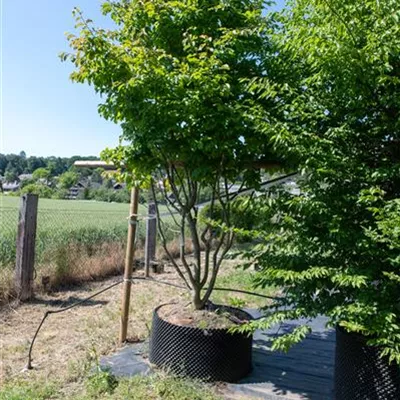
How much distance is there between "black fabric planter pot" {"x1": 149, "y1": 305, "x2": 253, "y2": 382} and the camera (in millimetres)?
2688

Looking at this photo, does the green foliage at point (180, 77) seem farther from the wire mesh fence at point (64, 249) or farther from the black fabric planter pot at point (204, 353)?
the wire mesh fence at point (64, 249)

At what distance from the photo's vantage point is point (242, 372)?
2807 mm

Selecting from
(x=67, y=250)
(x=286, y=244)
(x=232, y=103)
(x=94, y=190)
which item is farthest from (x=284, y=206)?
(x=94, y=190)

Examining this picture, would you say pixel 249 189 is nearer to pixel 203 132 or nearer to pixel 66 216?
pixel 203 132

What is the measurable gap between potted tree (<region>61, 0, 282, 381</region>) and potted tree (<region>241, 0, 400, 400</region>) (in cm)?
37

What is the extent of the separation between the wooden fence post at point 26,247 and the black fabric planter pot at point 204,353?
8.64 feet

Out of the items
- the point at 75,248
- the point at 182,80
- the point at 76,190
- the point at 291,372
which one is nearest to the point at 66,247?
the point at 75,248

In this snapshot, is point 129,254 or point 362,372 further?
point 129,254

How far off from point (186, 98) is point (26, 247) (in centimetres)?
327

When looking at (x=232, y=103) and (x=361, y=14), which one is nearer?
(x=361, y=14)

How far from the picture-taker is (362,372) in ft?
7.00

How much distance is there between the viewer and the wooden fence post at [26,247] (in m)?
4.58

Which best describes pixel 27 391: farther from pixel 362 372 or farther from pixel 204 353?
pixel 362 372

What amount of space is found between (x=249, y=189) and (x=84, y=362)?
6.40 feet
